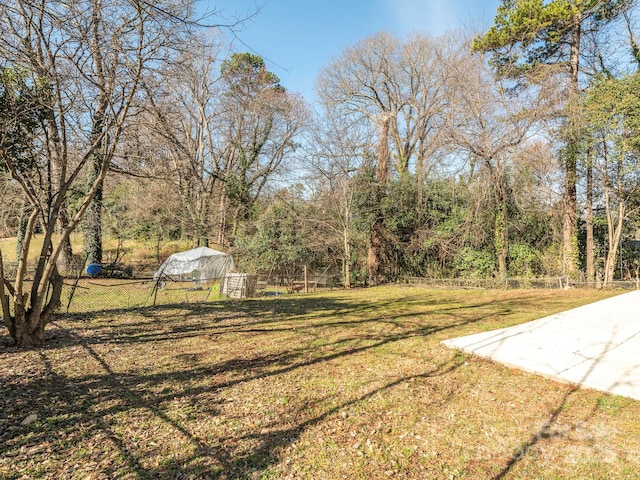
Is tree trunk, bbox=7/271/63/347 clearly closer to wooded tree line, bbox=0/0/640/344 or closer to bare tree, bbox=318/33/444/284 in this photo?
wooded tree line, bbox=0/0/640/344

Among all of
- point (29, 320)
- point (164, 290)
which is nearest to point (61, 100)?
point (29, 320)

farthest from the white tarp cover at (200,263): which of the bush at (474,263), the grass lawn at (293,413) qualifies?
the grass lawn at (293,413)

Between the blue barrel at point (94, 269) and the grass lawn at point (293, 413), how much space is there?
38.4 ft

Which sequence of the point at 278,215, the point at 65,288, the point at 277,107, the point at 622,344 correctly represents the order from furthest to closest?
the point at 277,107, the point at 278,215, the point at 65,288, the point at 622,344

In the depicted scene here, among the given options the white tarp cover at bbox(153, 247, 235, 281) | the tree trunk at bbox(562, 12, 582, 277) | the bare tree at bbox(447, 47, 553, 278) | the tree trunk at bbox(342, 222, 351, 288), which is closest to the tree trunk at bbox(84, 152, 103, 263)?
the white tarp cover at bbox(153, 247, 235, 281)

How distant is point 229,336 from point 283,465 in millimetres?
4054

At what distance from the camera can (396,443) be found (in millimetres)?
2938

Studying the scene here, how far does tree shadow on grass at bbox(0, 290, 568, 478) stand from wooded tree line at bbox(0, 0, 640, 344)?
157 centimetres

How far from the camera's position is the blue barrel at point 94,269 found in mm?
16438

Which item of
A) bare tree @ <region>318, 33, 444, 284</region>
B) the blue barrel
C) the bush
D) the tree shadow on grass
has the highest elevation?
bare tree @ <region>318, 33, 444, 284</region>

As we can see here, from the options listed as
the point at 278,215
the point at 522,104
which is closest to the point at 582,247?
the point at 522,104

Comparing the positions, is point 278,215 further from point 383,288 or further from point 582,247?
point 582,247

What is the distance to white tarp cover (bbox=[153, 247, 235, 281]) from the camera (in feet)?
55.7

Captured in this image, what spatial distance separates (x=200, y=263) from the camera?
17.1m
